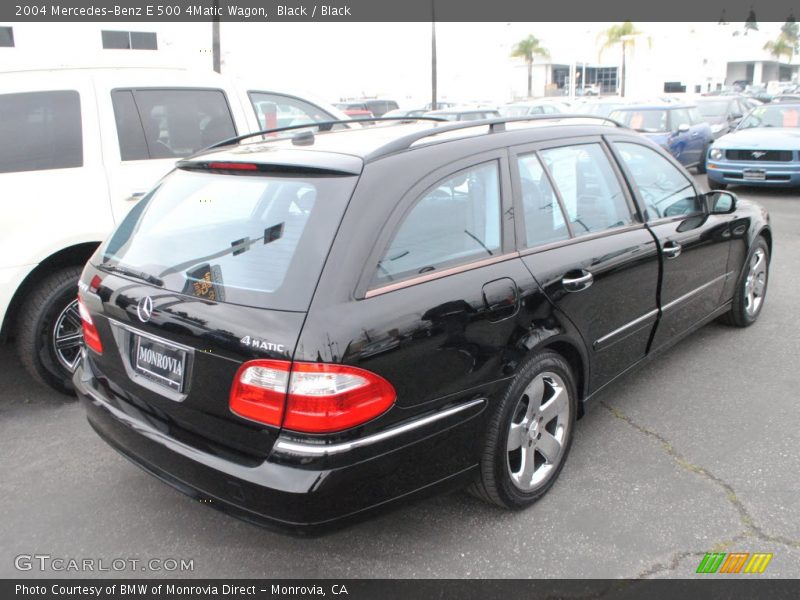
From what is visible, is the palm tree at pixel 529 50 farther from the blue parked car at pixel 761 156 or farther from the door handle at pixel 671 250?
the door handle at pixel 671 250

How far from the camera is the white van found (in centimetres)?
403

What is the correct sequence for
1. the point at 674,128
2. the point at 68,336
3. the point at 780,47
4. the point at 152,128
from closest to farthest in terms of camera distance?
the point at 68,336
the point at 152,128
the point at 674,128
the point at 780,47

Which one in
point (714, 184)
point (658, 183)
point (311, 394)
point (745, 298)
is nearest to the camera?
point (311, 394)

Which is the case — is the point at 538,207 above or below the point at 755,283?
above

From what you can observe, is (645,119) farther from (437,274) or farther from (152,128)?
(437,274)

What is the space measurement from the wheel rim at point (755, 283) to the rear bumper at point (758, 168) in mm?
6684

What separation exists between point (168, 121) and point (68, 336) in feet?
5.50

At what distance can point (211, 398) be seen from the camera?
2461 millimetres

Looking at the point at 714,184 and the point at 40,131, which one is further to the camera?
the point at 714,184

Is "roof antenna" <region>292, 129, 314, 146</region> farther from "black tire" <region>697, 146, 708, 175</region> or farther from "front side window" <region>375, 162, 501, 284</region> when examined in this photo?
"black tire" <region>697, 146, 708, 175</region>

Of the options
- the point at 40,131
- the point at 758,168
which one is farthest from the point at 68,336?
the point at 758,168

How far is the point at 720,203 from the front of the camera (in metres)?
4.48

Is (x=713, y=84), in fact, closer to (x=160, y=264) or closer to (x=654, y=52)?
(x=654, y=52)

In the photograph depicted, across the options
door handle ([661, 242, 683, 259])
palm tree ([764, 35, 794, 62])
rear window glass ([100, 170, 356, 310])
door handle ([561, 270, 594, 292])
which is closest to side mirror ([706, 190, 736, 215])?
door handle ([661, 242, 683, 259])
